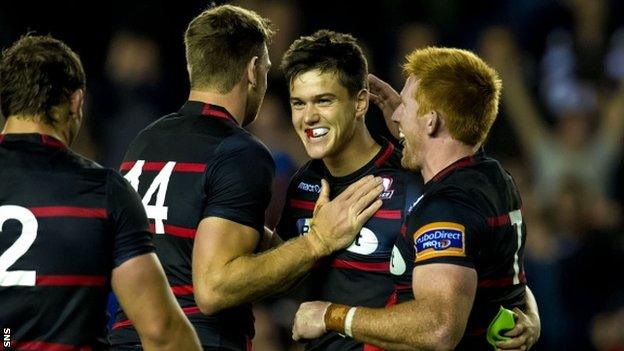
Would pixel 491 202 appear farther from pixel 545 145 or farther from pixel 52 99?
pixel 545 145

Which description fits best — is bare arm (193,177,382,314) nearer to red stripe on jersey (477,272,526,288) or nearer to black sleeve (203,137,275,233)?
black sleeve (203,137,275,233)

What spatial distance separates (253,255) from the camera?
16.1 ft

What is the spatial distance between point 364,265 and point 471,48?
539cm

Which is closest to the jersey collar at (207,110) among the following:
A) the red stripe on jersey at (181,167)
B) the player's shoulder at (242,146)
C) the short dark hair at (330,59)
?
the player's shoulder at (242,146)

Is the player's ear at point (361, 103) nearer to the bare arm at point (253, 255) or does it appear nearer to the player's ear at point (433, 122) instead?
the bare arm at point (253, 255)

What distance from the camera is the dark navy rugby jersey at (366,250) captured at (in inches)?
205

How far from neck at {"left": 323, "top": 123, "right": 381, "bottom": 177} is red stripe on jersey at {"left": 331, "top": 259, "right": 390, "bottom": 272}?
0.45m

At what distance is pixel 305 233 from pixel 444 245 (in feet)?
3.44

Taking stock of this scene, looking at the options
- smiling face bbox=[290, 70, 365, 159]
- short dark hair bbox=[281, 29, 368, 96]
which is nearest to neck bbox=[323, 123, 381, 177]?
smiling face bbox=[290, 70, 365, 159]

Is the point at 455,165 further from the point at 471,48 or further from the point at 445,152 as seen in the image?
the point at 471,48

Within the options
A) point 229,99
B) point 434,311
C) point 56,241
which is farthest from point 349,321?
point 56,241

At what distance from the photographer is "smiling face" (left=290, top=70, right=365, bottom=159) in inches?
214

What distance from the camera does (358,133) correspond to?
552 cm

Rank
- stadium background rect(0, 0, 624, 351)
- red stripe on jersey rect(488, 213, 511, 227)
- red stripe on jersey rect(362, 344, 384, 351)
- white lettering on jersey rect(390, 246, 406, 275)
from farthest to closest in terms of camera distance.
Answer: stadium background rect(0, 0, 624, 351), red stripe on jersey rect(362, 344, 384, 351), white lettering on jersey rect(390, 246, 406, 275), red stripe on jersey rect(488, 213, 511, 227)
